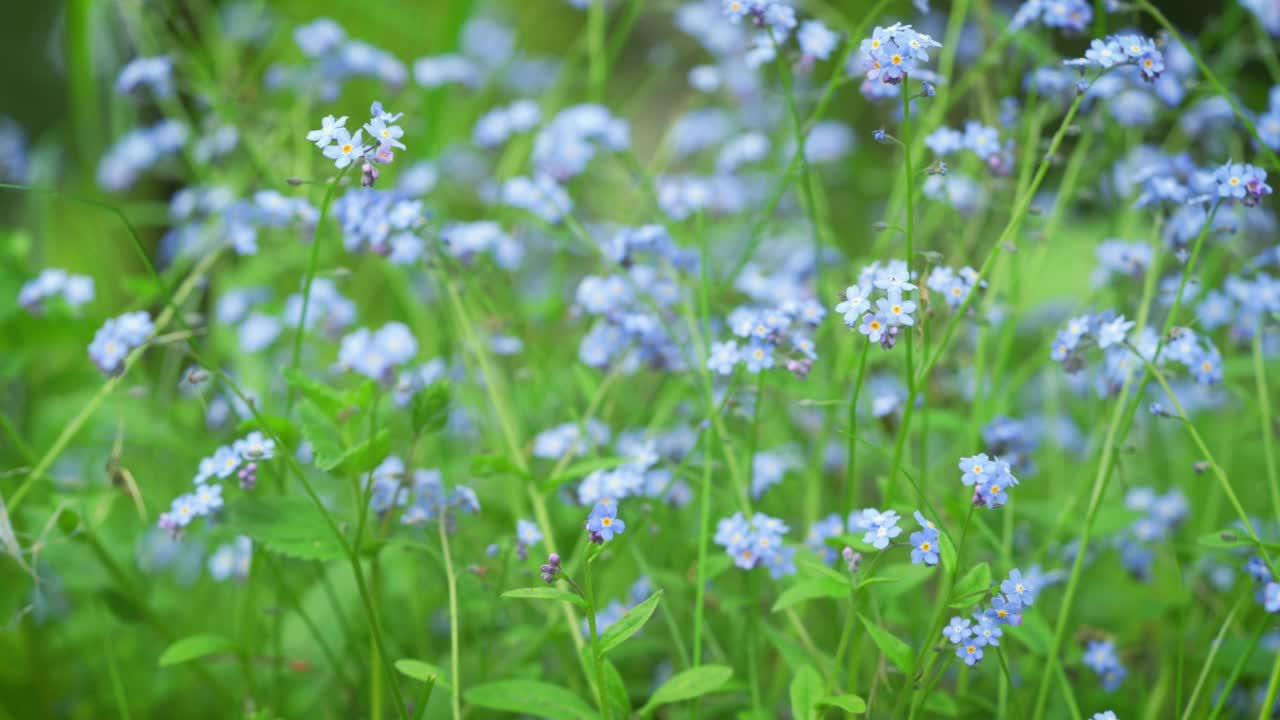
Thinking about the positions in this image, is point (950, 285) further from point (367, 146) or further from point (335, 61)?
point (335, 61)

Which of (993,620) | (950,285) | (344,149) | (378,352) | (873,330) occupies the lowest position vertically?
(378,352)

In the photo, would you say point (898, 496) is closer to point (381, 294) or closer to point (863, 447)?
point (863, 447)

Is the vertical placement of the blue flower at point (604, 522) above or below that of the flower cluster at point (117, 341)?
above

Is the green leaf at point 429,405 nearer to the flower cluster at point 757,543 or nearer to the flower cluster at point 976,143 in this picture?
the flower cluster at point 757,543

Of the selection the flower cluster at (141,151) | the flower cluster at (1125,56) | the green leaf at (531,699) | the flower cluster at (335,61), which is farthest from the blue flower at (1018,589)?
the flower cluster at (141,151)

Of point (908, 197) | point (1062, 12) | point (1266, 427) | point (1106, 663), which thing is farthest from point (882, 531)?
point (1062, 12)

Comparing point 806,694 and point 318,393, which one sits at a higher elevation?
point 318,393

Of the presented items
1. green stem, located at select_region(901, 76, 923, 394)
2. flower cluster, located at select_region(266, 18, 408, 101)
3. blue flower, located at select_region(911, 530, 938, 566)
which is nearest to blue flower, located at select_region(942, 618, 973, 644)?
blue flower, located at select_region(911, 530, 938, 566)
